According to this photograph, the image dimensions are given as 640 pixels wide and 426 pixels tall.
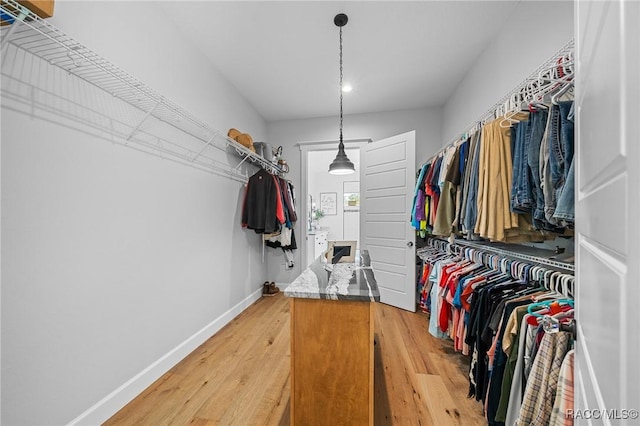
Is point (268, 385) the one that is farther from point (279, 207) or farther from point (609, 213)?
point (609, 213)

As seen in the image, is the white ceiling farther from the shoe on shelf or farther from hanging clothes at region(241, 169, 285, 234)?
the shoe on shelf

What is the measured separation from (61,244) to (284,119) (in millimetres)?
3304

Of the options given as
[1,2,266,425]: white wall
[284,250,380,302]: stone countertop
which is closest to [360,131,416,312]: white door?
[284,250,380,302]: stone countertop

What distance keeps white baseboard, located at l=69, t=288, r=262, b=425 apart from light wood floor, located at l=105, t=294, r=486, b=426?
0.14ft

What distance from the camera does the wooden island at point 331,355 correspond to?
3.89ft

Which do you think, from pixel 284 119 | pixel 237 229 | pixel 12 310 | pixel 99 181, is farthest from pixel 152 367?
pixel 284 119

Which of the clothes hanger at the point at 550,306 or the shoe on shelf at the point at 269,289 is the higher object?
the clothes hanger at the point at 550,306

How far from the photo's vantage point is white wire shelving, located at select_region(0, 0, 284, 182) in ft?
3.58

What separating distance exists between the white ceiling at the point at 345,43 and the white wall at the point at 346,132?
1.21ft

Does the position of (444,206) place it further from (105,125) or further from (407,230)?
(105,125)

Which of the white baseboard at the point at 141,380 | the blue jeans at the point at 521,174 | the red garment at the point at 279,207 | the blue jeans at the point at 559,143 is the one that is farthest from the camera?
the red garment at the point at 279,207

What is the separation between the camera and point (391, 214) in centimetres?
331

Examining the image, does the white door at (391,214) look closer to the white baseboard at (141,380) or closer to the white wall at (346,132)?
the white wall at (346,132)

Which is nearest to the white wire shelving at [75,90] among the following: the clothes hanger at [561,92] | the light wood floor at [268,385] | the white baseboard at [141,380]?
the white baseboard at [141,380]
